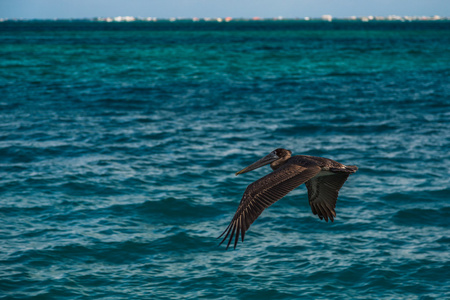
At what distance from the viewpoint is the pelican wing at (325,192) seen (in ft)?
29.6

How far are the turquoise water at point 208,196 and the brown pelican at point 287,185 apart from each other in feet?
7.44

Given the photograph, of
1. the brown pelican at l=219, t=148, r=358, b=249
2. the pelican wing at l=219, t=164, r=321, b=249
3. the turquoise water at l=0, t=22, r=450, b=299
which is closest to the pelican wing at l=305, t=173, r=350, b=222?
the brown pelican at l=219, t=148, r=358, b=249

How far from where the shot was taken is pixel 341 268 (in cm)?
1119

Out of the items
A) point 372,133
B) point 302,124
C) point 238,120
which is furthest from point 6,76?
point 372,133

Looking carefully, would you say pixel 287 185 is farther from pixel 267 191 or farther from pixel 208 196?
pixel 208 196

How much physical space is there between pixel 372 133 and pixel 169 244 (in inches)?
485

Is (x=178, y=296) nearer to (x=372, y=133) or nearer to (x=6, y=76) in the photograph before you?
(x=372, y=133)

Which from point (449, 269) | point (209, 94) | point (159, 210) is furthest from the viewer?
point (209, 94)

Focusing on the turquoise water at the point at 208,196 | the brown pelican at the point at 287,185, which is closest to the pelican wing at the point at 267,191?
the brown pelican at the point at 287,185

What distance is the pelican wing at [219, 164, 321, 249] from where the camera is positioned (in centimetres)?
701

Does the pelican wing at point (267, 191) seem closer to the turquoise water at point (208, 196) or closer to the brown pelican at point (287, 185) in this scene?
the brown pelican at point (287, 185)

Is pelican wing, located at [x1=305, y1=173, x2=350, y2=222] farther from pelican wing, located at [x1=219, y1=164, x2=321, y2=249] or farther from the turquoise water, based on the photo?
the turquoise water

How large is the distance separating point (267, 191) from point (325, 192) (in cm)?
199

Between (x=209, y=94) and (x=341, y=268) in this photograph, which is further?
(x=209, y=94)
